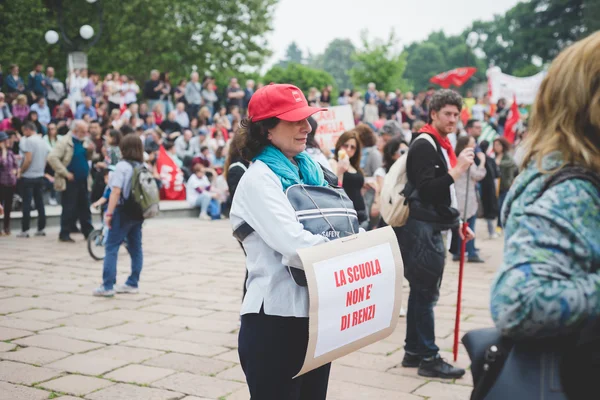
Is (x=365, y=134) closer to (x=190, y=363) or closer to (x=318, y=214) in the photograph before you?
(x=190, y=363)

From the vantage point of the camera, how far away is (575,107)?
1684 millimetres

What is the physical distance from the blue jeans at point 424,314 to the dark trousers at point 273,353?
2.17 meters

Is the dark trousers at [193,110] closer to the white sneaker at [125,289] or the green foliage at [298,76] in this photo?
the white sneaker at [125,289]

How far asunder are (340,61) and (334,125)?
13152cm

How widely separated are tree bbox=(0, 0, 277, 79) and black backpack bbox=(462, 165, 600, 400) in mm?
24436

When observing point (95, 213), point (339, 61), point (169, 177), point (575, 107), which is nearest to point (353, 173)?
point (575, 107)

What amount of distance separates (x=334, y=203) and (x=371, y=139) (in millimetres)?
4960

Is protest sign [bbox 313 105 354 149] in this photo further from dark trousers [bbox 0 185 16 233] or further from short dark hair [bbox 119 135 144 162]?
dark trousers [bbox 0 185 16 233]

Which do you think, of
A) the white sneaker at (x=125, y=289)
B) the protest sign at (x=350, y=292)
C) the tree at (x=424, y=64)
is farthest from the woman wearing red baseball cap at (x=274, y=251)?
the tree at (x=424, y=64)

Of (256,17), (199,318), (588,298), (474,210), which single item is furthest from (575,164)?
(256,17)

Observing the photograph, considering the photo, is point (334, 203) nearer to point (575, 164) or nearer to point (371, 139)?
point (575, 164)

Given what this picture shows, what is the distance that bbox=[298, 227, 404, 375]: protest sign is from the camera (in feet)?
8.25

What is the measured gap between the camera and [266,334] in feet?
8.73

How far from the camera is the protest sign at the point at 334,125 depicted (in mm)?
9836
